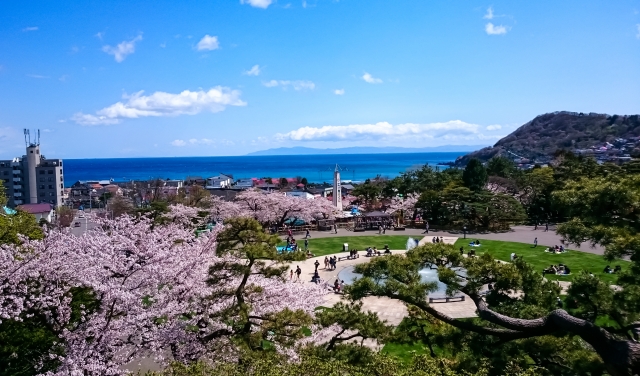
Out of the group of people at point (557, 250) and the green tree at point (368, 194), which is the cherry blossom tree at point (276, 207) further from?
the group of people at point (557, 250)

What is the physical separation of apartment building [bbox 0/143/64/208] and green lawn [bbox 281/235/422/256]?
2170 inches

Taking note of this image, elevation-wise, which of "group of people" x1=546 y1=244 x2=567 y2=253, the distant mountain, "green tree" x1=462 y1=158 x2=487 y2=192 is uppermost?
the distant mountain

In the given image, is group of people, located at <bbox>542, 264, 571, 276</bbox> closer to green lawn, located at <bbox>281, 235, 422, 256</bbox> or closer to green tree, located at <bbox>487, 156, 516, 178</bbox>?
green lawn, located at <bbox>281, 235, 422, 256</bbox>

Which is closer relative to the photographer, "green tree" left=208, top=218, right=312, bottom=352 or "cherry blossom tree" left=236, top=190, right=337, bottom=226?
"green tree" left=208, top=218, right=312, bottom=352

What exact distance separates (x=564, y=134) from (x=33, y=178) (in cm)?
15702

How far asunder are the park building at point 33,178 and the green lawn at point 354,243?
55.1 m

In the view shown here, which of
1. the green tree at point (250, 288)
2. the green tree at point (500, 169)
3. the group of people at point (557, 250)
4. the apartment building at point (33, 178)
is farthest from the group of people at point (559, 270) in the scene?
the apartment building at point (33, 178)

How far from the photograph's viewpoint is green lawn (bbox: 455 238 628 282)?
23144 mm

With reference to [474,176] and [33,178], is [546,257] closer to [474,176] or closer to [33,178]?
[474,176]

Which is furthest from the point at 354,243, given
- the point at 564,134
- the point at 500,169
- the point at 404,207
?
the point at 564,134

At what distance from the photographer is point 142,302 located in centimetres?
1023

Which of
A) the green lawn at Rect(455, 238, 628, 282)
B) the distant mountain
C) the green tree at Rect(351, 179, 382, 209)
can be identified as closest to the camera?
the green lawn at Rect(455, 238, 628, 282)

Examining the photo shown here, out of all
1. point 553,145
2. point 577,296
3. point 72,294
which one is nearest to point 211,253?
point 72,294

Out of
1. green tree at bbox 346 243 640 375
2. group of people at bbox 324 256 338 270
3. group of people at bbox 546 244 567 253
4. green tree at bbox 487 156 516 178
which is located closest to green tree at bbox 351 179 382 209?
green tree at bbox 487 156 516 178
